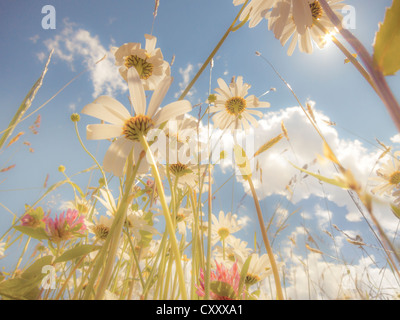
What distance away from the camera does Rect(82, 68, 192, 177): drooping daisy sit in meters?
0.31

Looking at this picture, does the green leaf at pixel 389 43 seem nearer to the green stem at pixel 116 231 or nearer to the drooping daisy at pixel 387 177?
the green stem at pixel 116 231

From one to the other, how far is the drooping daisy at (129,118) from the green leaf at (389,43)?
8.2 inches

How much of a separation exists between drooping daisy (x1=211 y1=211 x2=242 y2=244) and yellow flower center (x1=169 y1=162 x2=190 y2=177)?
12.6 inches

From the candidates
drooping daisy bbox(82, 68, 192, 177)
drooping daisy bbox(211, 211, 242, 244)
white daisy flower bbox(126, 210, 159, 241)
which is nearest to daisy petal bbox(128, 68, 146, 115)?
drooping daisy bbox(82, 68, 192, 177)

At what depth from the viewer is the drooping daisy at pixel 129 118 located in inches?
12.1

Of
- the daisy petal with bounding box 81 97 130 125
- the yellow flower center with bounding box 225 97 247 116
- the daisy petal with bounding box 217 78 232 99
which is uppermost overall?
the daisy petal with bounding box 217 78 232 99

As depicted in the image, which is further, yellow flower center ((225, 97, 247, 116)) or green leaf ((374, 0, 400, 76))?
yellow flower center ((225, 97, 247, 116))

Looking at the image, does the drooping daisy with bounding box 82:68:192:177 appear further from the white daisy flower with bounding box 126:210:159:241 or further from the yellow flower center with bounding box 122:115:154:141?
the white daisy flower with bounding box 126:210:159:241

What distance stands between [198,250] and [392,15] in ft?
1.32

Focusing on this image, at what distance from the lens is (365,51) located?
15 centimetres

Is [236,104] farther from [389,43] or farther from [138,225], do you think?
[389,43]

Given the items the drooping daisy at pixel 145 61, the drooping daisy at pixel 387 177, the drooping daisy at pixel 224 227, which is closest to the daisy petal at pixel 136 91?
the drooping daisy at pixel 145 61
